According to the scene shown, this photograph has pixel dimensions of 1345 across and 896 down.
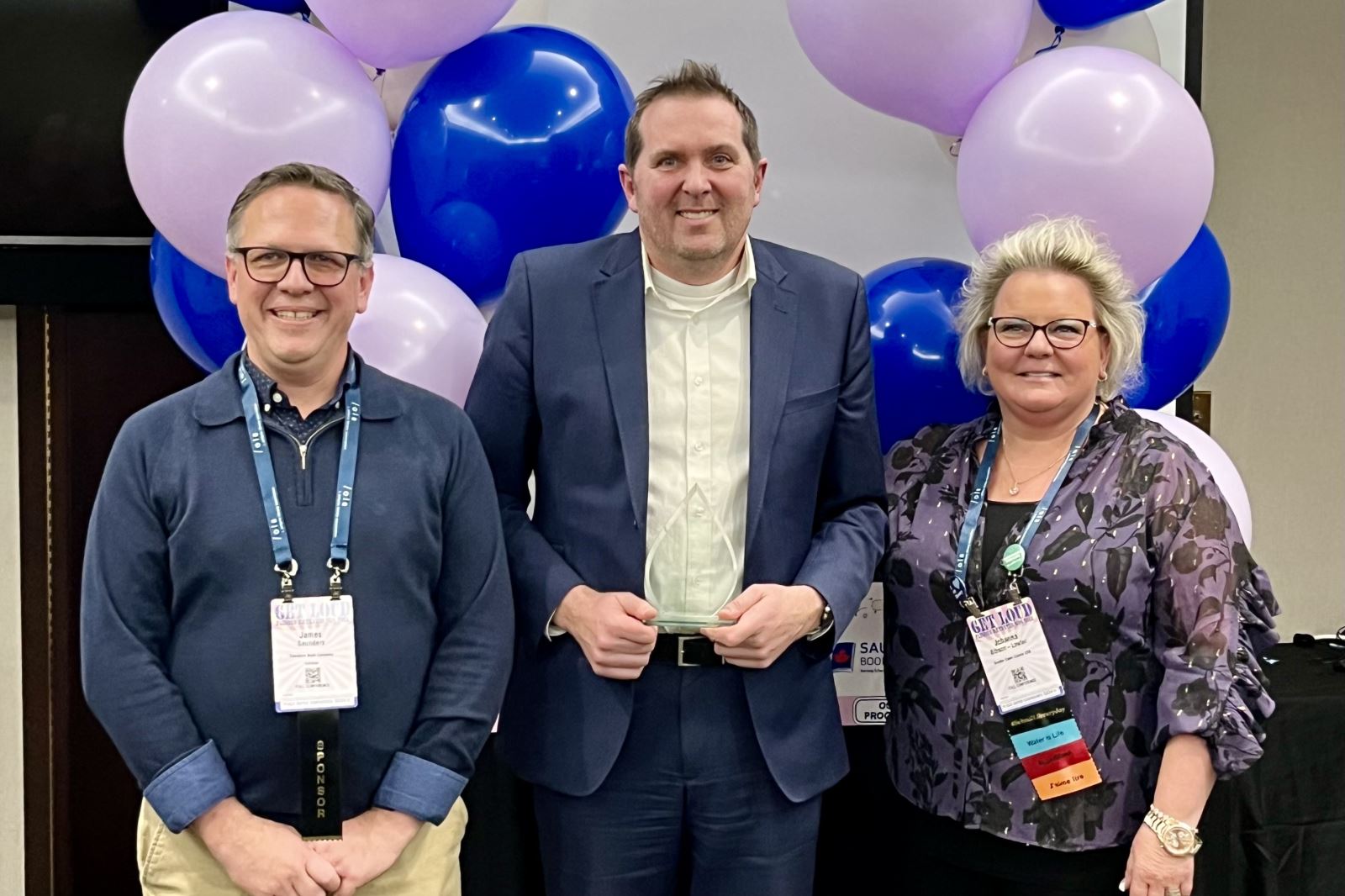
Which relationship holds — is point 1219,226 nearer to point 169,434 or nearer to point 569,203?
point 569,203

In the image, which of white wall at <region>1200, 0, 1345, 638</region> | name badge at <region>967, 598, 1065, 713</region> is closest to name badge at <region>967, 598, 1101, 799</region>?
name badge at <region>967, 598, 1065, 713</region>

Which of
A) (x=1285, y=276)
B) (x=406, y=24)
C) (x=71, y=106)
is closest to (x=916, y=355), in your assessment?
(x=406, y=24)

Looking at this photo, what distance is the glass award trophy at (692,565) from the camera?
179cm

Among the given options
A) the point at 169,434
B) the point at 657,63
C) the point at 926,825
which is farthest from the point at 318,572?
the point at 657,63

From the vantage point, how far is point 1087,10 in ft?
7.65

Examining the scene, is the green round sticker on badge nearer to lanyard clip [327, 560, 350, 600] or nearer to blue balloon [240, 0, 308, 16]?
lanyard clip [327, 560, 350, 600]

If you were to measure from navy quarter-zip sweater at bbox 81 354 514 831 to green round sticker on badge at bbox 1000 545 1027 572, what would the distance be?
29.6 inches

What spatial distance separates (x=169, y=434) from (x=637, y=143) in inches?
30.1

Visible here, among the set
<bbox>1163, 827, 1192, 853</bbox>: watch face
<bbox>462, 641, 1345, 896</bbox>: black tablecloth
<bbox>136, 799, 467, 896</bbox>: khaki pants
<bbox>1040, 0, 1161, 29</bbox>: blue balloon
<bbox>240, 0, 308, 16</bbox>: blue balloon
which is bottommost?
<bbox>462, 641, 1345, 896</bbox>: black tablecloth

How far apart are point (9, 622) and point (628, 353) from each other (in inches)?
76.1

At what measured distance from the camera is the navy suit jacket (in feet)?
5.85

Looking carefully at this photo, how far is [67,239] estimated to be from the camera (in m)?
2.73

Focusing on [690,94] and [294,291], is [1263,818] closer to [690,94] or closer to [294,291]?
[690,94]

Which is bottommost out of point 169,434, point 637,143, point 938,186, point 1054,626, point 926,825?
point 926,825
